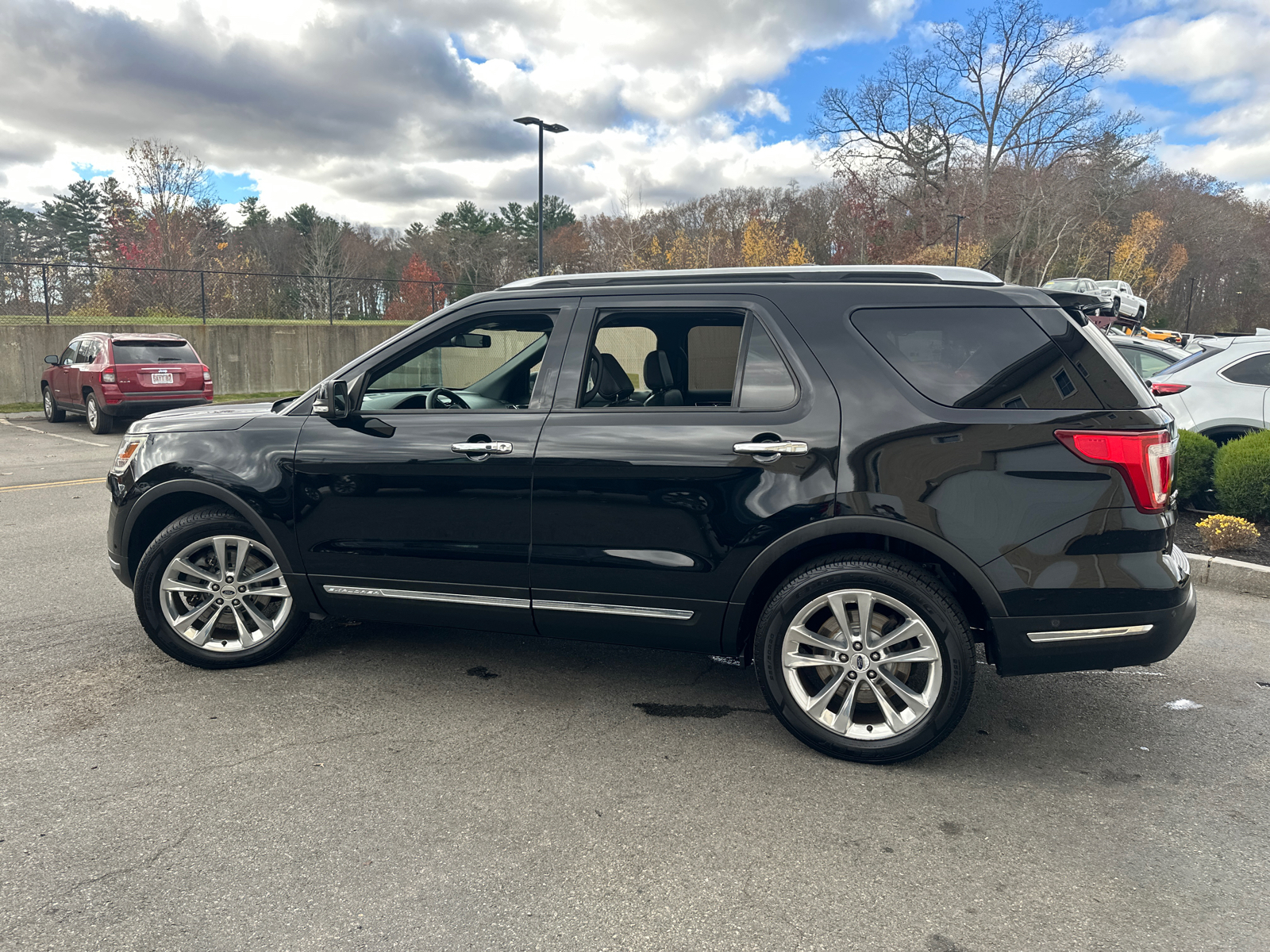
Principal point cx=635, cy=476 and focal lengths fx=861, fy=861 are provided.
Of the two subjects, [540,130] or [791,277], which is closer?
[791,277]

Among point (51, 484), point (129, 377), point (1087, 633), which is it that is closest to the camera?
point (1087, 633)

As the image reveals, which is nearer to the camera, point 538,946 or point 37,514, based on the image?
point 538,946

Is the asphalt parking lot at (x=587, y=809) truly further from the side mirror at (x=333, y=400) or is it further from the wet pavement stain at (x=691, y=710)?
the side mirror at (x=333, y=400)

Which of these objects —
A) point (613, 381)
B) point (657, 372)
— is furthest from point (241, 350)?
point (613, 381)

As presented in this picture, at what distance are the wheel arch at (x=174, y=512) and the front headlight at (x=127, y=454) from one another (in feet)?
0.75

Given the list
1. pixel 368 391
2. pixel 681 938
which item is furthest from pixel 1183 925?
pixel 368 391

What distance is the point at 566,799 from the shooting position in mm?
3055

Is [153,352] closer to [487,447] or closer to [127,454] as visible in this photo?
[127,454]

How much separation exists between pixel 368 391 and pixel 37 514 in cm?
560

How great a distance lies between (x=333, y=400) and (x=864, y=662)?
8.30ft

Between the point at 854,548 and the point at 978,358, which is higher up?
the point at 978,358

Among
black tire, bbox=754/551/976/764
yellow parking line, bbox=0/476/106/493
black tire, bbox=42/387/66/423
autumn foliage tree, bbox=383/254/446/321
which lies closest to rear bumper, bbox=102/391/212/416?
black tire, bbox=42/387/66/423

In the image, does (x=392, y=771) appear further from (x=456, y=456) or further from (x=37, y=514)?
(x=37, y=514)

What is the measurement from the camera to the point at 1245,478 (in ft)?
22.7
